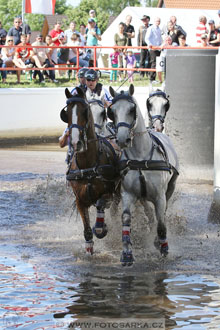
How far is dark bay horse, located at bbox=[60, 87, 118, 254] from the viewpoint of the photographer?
791 cm

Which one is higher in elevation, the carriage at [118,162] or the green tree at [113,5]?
the green tree at [113,5]

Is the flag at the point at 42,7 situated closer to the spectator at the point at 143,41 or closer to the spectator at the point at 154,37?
the spectator at the point at 143,41

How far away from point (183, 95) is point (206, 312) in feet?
27.6

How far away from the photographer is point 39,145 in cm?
2069

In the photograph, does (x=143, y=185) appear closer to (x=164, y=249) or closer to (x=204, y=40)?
(x=164, y=249)

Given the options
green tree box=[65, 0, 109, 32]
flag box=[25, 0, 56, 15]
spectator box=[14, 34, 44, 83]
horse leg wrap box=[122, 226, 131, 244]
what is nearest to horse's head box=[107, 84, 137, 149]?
horse leg wrap box=[122, 226, 131, 244]

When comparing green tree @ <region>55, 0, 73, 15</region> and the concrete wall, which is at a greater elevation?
green tree @ <region>55, 0, 73, 15</region>

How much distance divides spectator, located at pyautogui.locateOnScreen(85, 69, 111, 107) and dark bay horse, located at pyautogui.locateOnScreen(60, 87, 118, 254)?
2.08 ft

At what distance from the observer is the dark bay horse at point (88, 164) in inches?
311

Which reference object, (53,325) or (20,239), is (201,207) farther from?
(53,325)

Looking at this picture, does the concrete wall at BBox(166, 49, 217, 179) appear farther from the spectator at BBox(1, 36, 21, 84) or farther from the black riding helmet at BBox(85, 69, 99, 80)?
the spectator at BBox(1, 36, 21, 84)

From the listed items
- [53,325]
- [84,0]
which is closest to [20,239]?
[53,325]

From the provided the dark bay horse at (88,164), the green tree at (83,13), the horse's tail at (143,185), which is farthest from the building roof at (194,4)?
the horse's tail at (143,185)

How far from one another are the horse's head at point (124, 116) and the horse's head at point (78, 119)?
280 mm
